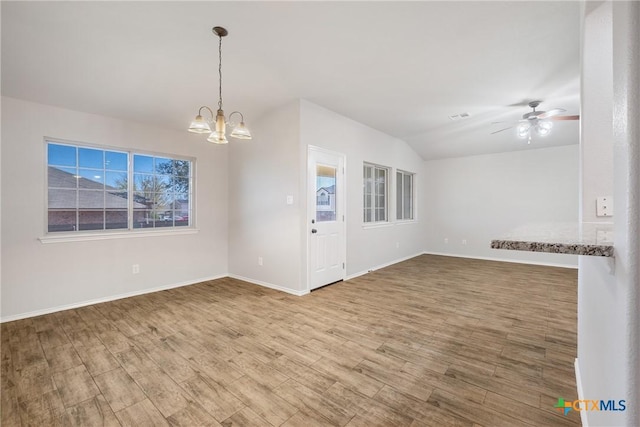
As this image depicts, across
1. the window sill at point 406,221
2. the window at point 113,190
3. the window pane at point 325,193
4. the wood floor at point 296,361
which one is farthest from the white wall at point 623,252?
the window sill at point 406,221

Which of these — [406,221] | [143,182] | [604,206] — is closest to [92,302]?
[143,182]

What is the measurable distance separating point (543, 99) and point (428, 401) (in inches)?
173

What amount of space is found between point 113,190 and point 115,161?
1.44 feet

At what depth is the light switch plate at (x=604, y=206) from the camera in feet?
5.09

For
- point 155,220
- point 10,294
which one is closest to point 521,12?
point 155,220

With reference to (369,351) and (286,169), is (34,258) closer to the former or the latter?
(286,169)

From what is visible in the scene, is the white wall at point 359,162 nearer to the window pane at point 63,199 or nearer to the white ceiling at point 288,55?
A: the white ceiling at point 288,55

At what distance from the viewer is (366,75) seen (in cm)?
318

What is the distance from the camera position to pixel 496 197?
6613 mm

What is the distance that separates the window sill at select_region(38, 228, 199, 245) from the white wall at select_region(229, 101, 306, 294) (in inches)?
36.2

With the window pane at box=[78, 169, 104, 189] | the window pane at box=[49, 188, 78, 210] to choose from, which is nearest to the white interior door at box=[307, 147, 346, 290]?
the window pane at box=[78, 169, 104, 189]

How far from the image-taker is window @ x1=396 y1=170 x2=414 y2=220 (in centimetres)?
661

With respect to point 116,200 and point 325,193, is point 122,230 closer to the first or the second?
point 116,200

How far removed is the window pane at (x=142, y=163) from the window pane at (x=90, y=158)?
40 centimetres
